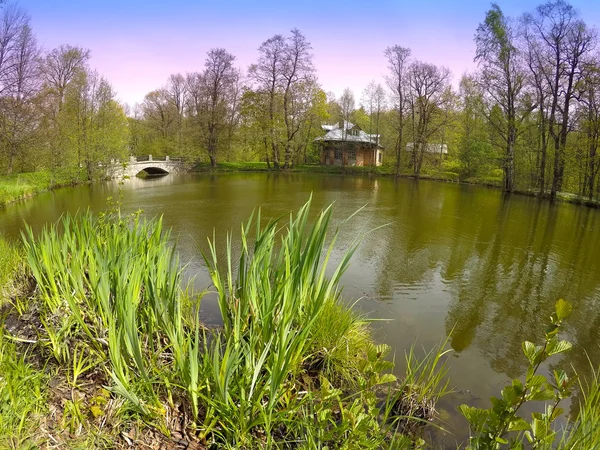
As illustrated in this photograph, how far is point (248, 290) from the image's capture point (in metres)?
2.17

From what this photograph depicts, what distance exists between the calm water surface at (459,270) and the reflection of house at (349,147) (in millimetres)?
24342

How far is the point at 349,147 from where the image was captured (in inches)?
1483

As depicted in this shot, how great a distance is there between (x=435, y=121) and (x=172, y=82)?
30.6 meters

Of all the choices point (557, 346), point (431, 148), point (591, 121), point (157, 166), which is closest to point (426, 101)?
point (431, 148)

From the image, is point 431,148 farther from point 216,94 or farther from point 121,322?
point 121,322

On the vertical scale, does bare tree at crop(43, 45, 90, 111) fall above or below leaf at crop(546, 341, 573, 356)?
above

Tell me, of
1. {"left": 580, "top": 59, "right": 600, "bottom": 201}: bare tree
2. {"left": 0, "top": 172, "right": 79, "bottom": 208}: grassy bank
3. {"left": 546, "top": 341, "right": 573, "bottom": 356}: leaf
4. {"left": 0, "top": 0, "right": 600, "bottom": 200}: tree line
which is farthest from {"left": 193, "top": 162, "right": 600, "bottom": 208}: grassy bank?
{"left": 546, "top": 341, "right": 573, "bottom": 356}: leaf

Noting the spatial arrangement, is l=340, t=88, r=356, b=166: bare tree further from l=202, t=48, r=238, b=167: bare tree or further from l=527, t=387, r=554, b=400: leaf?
l=527, t=387, r=554, b=400: leaf

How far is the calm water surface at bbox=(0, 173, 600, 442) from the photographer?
3.66m

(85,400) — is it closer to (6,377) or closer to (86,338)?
(6,377)

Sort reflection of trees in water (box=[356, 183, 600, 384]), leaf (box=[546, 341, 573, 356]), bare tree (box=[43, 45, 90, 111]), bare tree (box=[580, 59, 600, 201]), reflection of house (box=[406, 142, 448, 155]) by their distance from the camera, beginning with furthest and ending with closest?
reflection of house (box=[406, 142, 448, 155]), bare tree (box=[43, 45, 90, 111]), bare tree (box=[580, 59, 600, 201]), reflection of trees in water (box=[356, 183, 600, 384]), leaf (box=[546, 341, 573, 356])

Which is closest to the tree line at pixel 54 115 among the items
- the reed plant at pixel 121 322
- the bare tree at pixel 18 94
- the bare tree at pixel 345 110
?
the bare tree at pixel 18 94

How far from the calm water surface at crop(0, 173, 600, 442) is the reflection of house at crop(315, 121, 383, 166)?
24.3 metres

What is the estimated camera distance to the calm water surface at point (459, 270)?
366 centimetres
